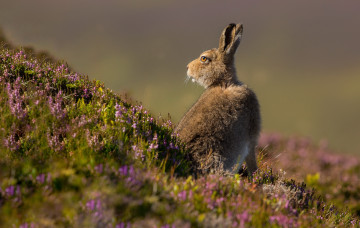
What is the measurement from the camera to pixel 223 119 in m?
7.50

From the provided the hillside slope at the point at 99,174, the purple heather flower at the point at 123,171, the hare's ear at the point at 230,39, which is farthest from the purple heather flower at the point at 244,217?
the hare's ear at the point at 230,39

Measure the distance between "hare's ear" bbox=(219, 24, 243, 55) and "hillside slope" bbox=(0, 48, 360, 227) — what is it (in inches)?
96.3

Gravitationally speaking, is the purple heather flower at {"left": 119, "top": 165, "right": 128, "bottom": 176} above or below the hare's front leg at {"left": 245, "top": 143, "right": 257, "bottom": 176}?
below

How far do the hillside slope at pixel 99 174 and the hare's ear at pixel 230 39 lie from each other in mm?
2445

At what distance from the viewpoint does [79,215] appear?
402 centimetres

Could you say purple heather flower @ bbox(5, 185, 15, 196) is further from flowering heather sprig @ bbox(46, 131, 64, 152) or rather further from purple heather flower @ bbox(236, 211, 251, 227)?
purple heather flower @ bbox(236, 211, 251, 227)

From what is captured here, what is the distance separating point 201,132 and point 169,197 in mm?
2684

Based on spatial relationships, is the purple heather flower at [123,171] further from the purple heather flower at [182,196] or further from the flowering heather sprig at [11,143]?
the flowering heather sprig at [11,143]

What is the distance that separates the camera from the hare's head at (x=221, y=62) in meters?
8.95

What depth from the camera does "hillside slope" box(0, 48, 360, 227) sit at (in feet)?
13.7

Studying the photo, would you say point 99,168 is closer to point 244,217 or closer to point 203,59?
point 244,217

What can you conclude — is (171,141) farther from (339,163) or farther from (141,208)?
(339,163)

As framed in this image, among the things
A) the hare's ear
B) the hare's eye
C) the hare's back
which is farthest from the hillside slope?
the hare's ear

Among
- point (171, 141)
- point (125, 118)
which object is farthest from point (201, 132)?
point (125, 118)
